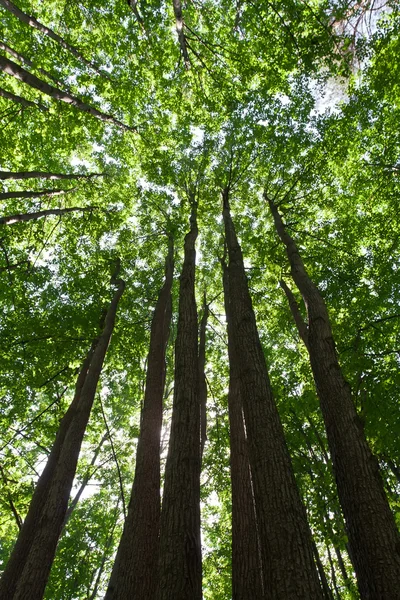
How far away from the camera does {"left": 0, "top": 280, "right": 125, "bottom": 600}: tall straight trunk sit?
569 cm

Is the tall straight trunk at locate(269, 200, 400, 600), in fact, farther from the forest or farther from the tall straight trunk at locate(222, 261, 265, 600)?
the tall straight trunk at locate(222, 261, 265, 600)

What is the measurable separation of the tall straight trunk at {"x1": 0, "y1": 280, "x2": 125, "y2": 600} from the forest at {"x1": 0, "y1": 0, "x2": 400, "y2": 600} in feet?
0.15

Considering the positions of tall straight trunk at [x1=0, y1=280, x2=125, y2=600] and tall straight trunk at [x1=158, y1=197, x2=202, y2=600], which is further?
tall straight trunk at [x1=0, y1=280, x2=125, y2=600]

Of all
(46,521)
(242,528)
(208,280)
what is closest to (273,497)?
(242,528)

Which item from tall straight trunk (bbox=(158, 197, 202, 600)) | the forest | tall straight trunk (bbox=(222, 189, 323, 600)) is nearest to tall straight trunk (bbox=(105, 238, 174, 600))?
the forest

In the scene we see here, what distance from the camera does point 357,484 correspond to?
443 centimetres

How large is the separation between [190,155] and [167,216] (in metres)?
2.69

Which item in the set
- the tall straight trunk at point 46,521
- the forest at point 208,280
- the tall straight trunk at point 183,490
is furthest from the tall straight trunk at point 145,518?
the tall straight trunk at point 46,521

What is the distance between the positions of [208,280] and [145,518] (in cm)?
1157

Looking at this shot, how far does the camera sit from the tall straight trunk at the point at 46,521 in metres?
5.69

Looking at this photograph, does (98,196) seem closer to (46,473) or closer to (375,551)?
(46,473)

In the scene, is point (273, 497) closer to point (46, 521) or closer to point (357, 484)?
point (357, 484)

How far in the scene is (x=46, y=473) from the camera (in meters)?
8.18

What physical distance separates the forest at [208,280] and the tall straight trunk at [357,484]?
0.09 feet
